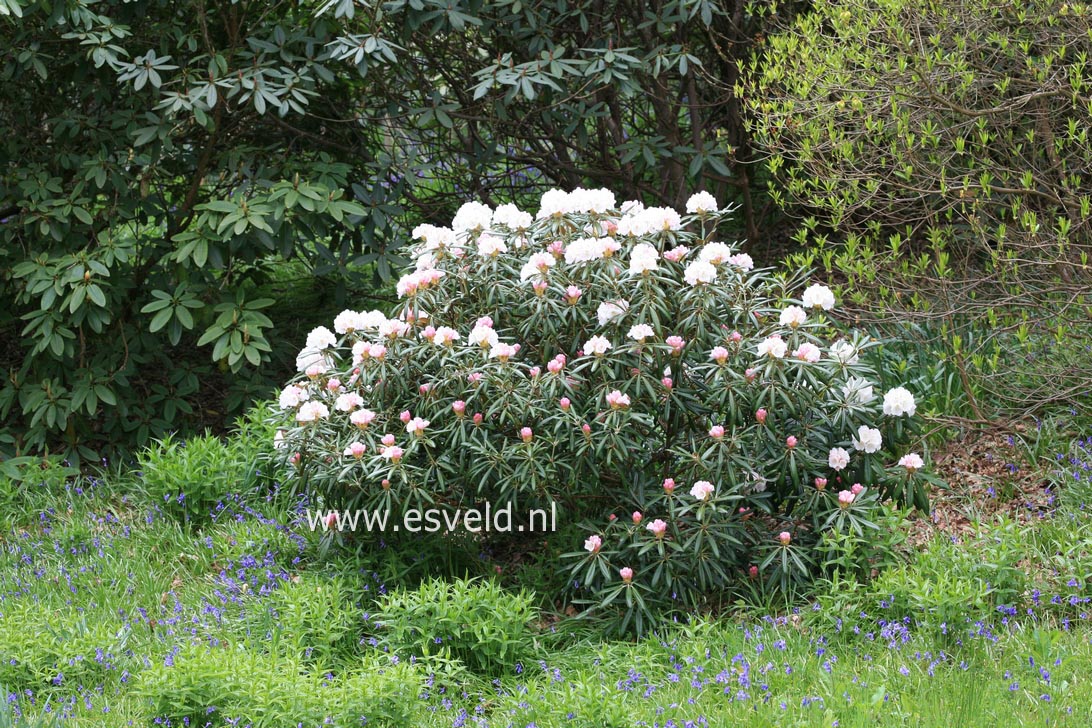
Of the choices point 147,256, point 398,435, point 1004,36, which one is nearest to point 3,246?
point 147,256

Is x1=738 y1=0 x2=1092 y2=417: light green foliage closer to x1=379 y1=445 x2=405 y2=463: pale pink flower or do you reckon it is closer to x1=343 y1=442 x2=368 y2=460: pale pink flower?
x1=379 y1=445 x2=405 y2=463: pale pink flower

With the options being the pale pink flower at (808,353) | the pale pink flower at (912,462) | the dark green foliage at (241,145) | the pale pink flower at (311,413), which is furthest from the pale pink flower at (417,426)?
the pale pink flower at (912,462)

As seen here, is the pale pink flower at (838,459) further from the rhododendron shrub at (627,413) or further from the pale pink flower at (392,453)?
the pale pink flower at (392,453)

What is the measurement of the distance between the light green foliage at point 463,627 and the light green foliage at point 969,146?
198 centimetres

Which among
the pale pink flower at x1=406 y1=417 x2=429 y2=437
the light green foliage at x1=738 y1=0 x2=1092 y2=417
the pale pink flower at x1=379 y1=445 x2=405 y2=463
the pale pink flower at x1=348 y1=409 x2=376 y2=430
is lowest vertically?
the pale pink flower at x1=379 y1=445 x2=405 y2=463

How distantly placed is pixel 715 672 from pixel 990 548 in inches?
44.5

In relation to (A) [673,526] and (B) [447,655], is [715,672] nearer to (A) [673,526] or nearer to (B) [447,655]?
(A) [673,526]

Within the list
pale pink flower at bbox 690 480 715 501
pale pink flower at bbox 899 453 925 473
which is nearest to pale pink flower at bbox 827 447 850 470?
pale pink flower at bbox 899 453 925 473

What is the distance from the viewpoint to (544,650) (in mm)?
3963

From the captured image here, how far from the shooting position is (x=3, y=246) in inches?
234

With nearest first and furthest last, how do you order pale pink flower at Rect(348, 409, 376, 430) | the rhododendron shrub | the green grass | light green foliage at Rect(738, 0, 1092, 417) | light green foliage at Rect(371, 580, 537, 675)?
1. the green grass
2. light green foliage at Rect(371, 580, 537, 675)
3. the rhododendron shrub
4. pale pink flower at Rect(348, 409, 376, 430)
5. light green foliage at Rect(738, 0, 1092, 417)

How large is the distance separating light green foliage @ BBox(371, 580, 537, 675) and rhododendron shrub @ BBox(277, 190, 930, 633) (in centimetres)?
30

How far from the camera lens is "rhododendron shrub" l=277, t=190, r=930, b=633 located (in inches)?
160

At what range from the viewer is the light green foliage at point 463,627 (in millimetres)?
3881
